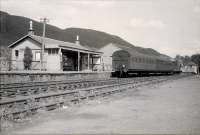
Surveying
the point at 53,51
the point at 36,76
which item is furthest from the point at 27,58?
the point at 36,76

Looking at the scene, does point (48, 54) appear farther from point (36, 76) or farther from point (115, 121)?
point (115, 121)

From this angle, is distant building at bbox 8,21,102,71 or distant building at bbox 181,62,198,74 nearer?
distant building at bbox 8,21,102,71

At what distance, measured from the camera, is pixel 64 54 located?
36438 mm

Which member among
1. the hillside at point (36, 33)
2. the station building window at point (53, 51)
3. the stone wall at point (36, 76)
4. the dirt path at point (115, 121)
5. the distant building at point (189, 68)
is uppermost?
the hillside at point (36, 33)

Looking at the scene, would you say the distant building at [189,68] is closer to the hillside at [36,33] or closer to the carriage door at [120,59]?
the hillside at [36,33]

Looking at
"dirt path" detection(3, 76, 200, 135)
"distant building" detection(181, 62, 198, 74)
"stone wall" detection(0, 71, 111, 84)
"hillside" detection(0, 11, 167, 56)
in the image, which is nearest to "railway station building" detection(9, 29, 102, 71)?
"stone wall" detection(0, 71, 111, 84)

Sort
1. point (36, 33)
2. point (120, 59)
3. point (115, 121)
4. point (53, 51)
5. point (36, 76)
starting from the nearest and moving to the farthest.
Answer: point (115, 121) < point (36, 76) < point (53, 51) < point (120, 59) < point (36, 33)

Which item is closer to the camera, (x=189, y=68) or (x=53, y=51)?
(x=53, y=51)

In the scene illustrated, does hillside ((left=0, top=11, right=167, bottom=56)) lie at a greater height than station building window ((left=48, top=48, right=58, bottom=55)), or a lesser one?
greater

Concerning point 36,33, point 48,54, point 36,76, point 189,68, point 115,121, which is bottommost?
point 115,121

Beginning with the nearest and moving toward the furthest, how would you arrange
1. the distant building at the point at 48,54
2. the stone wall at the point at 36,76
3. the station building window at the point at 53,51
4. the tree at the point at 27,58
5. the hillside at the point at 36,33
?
the stone wall at the point at 36,76
the tree at the point at 27,58
the distant building at the point at 48,54
the station building window at the point at 53,51
the hillside at the point at 36,33

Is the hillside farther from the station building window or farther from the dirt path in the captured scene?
the dirt path

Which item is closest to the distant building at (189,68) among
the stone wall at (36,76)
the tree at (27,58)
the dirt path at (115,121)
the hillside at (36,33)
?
the hillside at (36,33)

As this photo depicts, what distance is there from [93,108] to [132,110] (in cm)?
146
